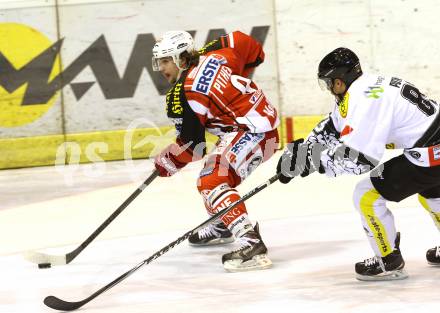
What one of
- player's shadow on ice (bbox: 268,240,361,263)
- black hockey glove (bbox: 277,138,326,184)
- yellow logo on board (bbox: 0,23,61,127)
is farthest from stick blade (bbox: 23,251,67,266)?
yellow logo on board (bbox: 0,23,61,127)

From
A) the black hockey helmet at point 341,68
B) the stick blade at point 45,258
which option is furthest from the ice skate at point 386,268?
the stick blade at point 45,258

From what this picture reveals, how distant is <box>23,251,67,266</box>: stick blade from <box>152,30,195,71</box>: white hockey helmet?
3.58 ft

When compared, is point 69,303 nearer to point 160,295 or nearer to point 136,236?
point 160,295

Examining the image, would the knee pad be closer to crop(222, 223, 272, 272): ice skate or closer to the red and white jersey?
crop(222, 223, 272, 272): ice skate

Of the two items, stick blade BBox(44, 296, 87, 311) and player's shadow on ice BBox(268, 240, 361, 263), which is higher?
player's shadow on ice BBox(268, 240, 361, 263)

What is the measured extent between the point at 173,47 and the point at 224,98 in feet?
1.17

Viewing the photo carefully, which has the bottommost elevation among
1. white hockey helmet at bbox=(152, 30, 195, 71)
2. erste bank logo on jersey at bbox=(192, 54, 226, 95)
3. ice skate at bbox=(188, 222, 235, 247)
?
ice skate at bbox=(188, 222, 235, 247)

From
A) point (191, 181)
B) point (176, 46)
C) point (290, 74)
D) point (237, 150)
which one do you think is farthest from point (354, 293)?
point (290, 74)

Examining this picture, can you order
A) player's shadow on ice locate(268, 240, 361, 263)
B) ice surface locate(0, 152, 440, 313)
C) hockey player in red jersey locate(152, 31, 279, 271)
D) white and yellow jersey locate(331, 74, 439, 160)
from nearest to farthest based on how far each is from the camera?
white and yellow jersey locate(331, 74, 439, 160) → ice surface locate(0, 152, 440, 313) → hockey player in red jersey locate(152, 31, 279, 271) → player's shadow on ice locate(268, 240, 361, 263)

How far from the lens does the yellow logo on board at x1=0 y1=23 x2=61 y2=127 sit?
828cm

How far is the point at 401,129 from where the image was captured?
159 inches

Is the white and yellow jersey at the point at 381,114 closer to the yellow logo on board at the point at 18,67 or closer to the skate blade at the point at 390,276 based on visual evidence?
the skate blade at the point at 390,276

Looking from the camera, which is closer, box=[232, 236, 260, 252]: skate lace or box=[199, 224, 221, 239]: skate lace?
box=[232, 236, 260, 252]: skate lace

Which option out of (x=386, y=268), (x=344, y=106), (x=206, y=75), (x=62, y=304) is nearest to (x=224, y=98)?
(x=206, y=75)
